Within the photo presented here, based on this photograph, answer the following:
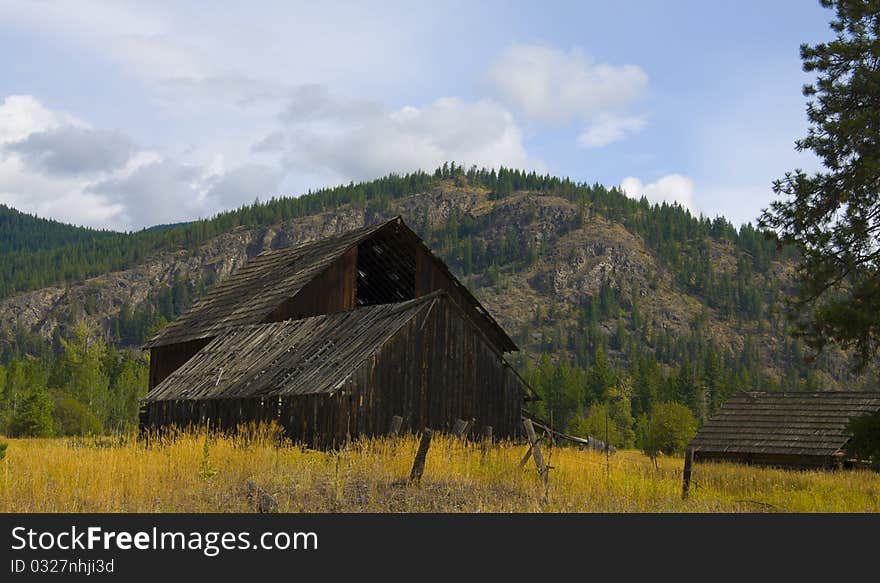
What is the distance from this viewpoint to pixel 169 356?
38031 millimetres

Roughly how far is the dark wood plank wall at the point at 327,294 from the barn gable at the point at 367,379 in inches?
133

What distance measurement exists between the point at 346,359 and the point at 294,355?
113 inches

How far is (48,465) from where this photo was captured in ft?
54.0

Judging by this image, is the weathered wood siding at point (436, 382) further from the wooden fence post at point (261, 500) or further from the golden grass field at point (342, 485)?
the wooden fence post at point (261, 500)

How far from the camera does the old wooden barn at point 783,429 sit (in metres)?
39.0

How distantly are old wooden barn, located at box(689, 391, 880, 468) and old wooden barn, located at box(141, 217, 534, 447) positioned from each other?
1511cm

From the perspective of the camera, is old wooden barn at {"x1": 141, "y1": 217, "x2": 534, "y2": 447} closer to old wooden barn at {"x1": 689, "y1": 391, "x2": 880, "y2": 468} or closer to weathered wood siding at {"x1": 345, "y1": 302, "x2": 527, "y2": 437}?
weathered wood siding at {"x1": 345, "y1": 302, "x2": 527, "y2": 437}

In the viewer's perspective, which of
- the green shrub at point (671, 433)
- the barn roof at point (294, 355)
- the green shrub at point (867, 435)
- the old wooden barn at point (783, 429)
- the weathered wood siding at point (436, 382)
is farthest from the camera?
the green shrub at point (671, 433)

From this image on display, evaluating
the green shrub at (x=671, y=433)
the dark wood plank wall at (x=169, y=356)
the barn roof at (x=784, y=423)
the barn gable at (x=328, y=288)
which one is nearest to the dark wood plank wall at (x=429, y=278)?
the barn gable at (x=328, y=288)

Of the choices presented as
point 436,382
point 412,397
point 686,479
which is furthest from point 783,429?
point 686,479

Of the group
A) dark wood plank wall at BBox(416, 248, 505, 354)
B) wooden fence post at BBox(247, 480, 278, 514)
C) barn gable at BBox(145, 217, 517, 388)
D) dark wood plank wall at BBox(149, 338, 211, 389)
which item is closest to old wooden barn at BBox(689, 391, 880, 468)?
barn gable at BBox(145, 217, 517, 388)
